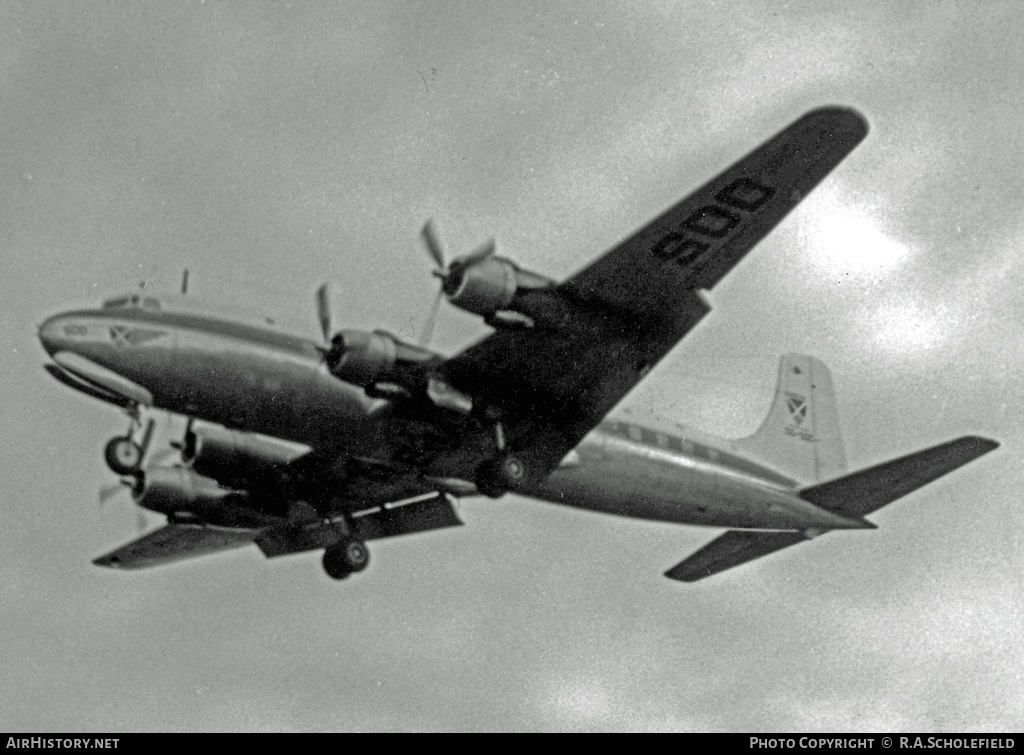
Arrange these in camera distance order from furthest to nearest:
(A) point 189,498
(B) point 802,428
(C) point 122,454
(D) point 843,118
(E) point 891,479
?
(B) point 802,428 → (A) point 189,498 → (E) point 891,479 → (C) point 122,454 → (D) point 843,118

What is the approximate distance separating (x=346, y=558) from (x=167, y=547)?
22.7ft

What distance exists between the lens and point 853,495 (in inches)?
1079

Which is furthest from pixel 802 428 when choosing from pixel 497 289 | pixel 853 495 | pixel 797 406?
pixel 497 289

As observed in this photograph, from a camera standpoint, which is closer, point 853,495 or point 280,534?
point 853,495

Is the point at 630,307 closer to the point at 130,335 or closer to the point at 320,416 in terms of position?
the point at 320,416

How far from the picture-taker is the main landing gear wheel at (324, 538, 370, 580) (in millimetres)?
27219

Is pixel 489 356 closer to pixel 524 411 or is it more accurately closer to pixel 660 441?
pixel 524 411

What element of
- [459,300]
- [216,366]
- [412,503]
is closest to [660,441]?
[412,503]

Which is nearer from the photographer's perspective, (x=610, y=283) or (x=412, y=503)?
(x=610, y=283)

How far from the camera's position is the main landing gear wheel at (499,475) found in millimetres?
23953

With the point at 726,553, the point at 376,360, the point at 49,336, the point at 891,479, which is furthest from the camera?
the point at 726,553

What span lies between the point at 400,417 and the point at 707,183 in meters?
7.80

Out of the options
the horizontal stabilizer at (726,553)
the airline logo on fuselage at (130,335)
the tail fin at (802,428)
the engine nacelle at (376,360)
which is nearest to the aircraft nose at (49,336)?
the airline logo on fuselage at (130,335)

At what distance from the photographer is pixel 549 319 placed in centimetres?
2219
